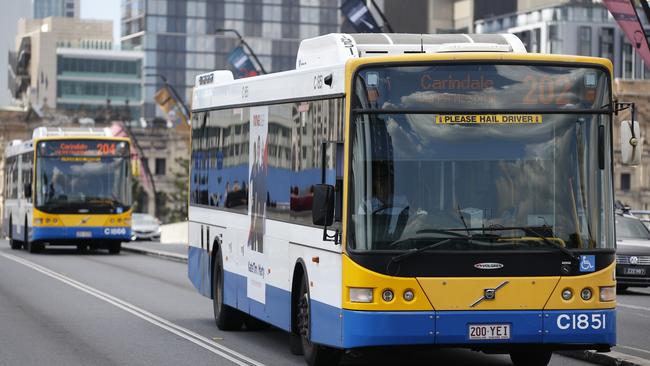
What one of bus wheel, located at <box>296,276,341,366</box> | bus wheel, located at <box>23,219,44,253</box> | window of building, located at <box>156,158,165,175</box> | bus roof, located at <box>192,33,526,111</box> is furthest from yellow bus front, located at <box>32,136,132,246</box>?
window of building, located at <box>156,158,165,175</box>

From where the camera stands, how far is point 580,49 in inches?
5625

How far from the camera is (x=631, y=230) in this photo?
95.0 feet

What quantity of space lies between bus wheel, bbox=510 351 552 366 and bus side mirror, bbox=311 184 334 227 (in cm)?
232

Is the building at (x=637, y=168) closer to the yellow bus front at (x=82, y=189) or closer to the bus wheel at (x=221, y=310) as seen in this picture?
the yellow bus front at (x=82, y=189)

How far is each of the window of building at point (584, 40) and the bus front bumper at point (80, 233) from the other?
340 ft

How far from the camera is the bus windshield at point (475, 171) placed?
12.8 metres

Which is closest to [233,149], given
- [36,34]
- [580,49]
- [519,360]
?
[519,360]

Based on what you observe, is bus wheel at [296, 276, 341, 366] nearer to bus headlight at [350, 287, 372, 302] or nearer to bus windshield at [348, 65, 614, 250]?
bus headlight at [350, 287, 372, 302]

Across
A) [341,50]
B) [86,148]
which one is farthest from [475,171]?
[86,148]

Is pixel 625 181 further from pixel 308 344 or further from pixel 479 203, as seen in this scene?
pixel 479 203

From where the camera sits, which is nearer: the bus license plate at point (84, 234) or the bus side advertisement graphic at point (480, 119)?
the bus side advertisement graphic at point (480, 119)

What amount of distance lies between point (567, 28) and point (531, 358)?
5063 inches

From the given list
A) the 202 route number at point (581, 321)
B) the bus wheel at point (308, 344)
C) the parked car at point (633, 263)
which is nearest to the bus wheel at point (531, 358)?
the 202 route number at point (581, 321)

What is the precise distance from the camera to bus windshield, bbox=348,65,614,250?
41.9 feet
